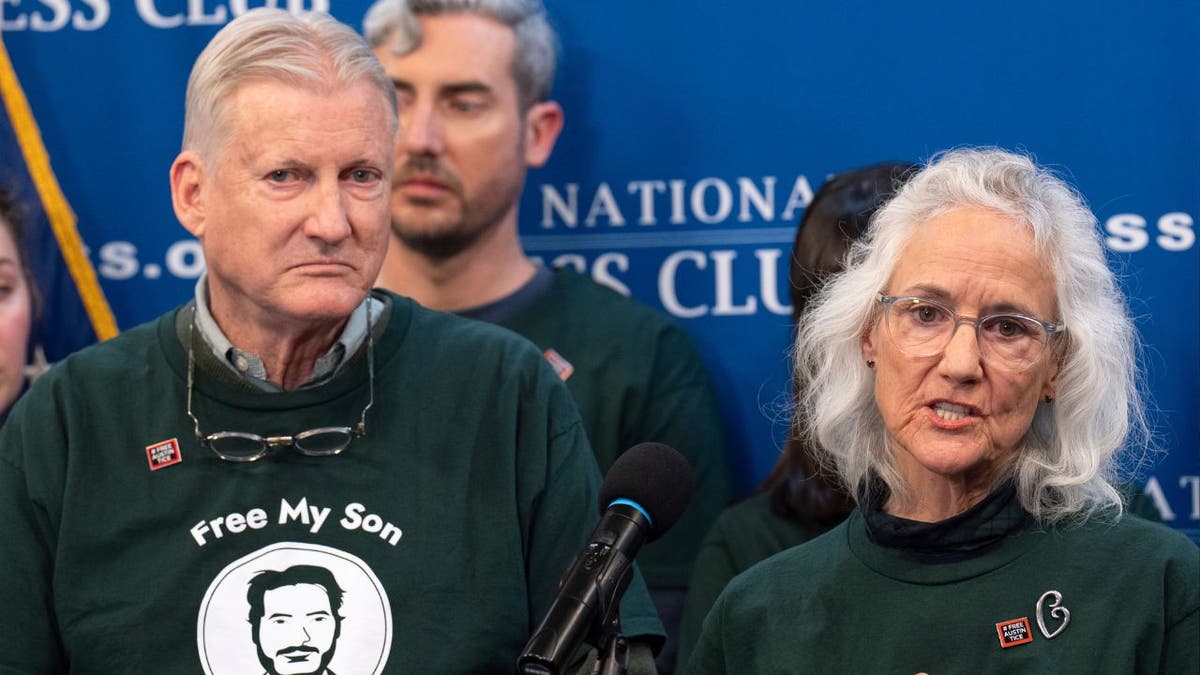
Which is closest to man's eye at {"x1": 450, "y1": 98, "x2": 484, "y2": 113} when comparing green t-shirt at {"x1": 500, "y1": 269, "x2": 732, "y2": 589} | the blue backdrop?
the blue backdrop

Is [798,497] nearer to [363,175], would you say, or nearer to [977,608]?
[977,608]

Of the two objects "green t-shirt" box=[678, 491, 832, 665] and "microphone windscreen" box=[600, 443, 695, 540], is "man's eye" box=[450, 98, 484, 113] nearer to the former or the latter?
"green t-shirt" box=[678, 491, 832, 665]

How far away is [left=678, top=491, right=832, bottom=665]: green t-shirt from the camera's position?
3422 millimetres

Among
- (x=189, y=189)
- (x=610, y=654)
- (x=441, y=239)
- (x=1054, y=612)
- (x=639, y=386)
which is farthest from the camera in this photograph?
(x=441, y=239)

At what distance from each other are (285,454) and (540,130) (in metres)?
1.49

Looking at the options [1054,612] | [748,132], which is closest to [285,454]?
[1054,612]

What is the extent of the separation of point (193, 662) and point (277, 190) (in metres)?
0.74

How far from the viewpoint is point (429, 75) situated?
12.9 feet

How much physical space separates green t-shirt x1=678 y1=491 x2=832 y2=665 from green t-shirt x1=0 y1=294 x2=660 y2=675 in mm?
675

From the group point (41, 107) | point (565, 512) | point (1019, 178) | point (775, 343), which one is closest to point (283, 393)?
point (565, 512)

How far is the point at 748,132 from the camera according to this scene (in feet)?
13.2

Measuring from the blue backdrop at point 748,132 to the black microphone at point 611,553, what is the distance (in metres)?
1.86

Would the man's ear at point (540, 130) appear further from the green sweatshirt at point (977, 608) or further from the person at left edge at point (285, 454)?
the green sweatshirt at point (977, 608)

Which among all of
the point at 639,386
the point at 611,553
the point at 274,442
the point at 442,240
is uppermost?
the point at 442,240
